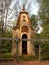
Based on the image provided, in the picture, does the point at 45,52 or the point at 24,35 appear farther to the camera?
the point at 24,35

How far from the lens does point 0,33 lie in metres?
21.8

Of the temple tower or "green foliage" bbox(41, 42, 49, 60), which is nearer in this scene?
"green foliage" bbox(41, 42, 49, 60)

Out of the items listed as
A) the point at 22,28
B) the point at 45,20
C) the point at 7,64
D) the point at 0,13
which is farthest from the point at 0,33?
the point at 7,64

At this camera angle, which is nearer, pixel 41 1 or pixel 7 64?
pixel 7 64

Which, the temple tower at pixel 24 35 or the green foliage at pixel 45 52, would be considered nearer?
the green foliage at pixel 45 52

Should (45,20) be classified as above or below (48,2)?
below

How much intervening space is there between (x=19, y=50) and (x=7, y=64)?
228 inches

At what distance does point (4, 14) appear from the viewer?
20.9 meters

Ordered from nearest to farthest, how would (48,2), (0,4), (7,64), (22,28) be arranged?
(7,64)
(48,2)
(22,28)
(0,4)

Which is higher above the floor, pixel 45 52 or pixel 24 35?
pixel 24 35

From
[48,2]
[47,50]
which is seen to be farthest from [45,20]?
[47,50]

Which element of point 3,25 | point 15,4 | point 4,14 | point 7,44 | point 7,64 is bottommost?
point 7,64

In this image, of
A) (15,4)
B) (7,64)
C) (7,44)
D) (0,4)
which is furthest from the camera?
(7,44)

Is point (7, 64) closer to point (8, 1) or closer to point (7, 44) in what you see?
point (8, 1)
